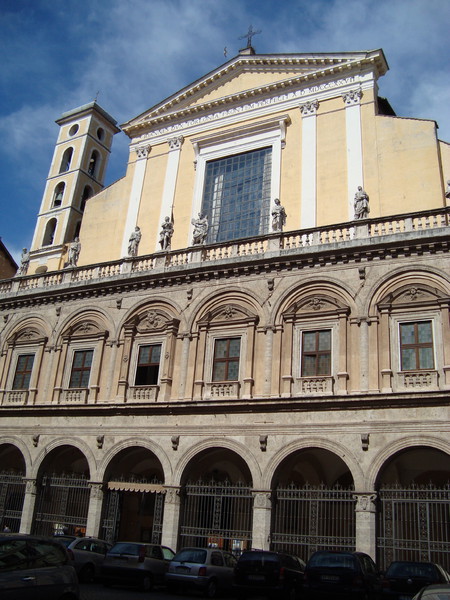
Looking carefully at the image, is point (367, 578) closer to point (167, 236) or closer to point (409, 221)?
point (409, 221)

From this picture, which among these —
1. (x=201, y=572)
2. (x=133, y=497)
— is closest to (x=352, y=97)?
(x=133, y=497)

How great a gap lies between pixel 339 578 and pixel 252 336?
930cm

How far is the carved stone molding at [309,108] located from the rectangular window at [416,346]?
11.4 m

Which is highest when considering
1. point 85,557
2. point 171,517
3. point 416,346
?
point 416,346

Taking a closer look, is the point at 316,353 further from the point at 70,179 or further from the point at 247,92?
the point at 70,179

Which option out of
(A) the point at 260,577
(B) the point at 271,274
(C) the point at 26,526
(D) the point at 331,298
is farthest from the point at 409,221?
(C) the point at 26,526

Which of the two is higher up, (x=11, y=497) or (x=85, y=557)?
(x=11, y=497)

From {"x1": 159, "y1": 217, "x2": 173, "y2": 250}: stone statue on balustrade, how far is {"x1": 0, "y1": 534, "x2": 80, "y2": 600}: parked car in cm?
1607

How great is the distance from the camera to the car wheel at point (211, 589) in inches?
611

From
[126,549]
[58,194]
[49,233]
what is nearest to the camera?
[126,549]

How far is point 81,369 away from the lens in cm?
2488

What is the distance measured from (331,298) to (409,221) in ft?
11.2

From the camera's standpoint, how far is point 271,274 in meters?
22.0

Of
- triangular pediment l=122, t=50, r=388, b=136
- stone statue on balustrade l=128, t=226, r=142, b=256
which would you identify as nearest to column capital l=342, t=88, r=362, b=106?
triangular pediment l=122, t=50, r=388, b=136
